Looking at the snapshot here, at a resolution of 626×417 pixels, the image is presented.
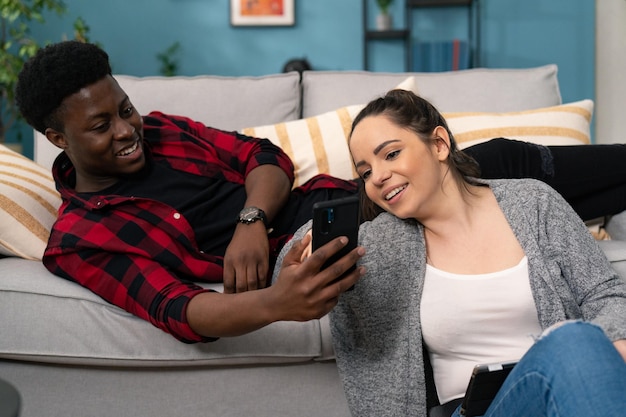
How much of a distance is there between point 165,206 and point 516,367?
862 mm

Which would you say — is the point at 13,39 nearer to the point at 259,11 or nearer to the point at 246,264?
the point at 259,11

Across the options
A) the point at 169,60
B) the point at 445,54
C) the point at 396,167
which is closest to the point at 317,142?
the point at 396,167

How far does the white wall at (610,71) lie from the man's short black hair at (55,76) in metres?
3.30

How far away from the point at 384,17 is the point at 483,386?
3658 millimetres

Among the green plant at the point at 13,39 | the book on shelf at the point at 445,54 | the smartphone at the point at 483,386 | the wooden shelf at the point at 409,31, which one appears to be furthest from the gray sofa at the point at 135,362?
the wooden shelf at the point at 409,31

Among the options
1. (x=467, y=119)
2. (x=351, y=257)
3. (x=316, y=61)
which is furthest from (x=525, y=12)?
(x=351, y=257)

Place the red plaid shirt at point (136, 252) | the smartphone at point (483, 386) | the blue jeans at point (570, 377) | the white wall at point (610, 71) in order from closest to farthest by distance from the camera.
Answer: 1. the blue jeans at point (570, 377)
2. the smartphone at point (483, 386)
3. the red plaid shirt at point (136, 252)
4. the white wall at point (610, 71)

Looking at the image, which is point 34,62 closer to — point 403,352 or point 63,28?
point 403,352

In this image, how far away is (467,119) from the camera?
1.99 m

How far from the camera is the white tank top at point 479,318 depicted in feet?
3.74

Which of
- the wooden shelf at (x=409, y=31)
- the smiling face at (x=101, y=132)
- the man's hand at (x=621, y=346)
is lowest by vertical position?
the man's hand at (x=621, y=346)

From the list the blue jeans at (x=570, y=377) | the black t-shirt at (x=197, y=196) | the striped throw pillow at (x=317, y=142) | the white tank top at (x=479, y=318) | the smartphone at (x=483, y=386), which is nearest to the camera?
the blue jeans at (x=570, y=377)

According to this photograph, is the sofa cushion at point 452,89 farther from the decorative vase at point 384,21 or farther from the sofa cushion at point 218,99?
the decorative vase at point 384,21

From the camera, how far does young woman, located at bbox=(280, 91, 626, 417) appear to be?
114 centimetres
